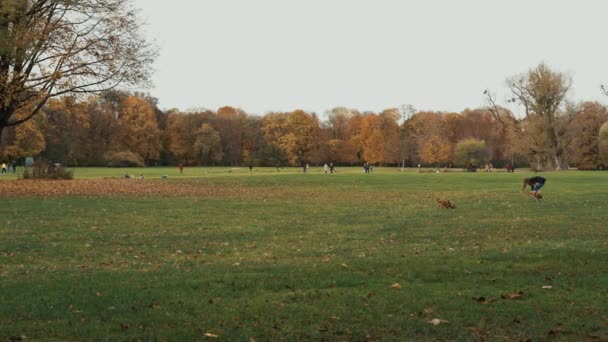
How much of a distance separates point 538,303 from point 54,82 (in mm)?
29369

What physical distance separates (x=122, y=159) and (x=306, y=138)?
4255 cm

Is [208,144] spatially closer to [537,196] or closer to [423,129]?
[423,129]

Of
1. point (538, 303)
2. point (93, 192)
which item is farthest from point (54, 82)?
point (538, 303)

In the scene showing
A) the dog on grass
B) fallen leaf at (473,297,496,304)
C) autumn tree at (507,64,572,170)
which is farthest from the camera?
autumn tree at (507,64,572,170)

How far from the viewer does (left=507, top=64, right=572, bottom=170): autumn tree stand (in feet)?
271

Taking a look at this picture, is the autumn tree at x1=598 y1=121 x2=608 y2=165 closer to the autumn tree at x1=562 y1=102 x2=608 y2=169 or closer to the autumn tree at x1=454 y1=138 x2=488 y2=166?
the autumn tree at x1=562 y1=102 x2=608 y2=169

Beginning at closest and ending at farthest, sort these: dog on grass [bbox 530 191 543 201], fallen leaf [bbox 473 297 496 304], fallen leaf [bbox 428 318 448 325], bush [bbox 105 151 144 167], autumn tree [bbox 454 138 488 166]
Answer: fallen leaf [bbox 428 318 448 325] < fallen leaf [bbox 473 297 496 304] < dog on grass [bbox 530 191 543 201] < bush [bbox 105 151 144 167] < autumn tree [bbox 454 138 488 166]

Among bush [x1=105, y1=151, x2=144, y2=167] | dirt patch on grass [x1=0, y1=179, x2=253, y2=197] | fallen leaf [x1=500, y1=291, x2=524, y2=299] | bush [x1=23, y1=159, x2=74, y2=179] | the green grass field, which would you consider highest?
bush [x1=105, y1=151, x2=144, y2=167]

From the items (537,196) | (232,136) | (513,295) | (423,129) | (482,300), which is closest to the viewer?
(482,300)

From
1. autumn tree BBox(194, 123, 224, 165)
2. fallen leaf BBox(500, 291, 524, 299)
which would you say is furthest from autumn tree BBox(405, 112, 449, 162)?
fallen leaf BBox(500, 291, 524, 299)

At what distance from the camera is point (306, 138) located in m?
129

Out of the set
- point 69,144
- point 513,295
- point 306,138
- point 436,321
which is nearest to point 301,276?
point 436,321

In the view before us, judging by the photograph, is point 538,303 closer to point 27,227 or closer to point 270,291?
point 270,291

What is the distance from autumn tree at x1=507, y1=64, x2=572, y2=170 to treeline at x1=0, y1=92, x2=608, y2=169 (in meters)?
0.62
